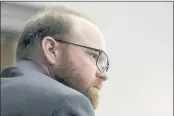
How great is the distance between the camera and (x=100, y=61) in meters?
0.73

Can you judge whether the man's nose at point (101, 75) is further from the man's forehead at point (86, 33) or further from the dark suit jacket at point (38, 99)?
the dark suit jacket at point (38, 99)

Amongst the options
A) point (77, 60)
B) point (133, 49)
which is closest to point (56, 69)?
point (77, 60)

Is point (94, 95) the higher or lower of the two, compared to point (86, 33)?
lower

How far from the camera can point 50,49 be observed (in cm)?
68

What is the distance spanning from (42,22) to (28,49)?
65mm

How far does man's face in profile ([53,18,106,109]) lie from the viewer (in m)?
0.66

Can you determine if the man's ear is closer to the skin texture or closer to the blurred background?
the skin texture

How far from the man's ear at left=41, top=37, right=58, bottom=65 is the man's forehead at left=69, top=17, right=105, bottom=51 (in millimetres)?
47

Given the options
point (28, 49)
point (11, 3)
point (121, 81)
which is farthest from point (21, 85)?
point (121, 81)

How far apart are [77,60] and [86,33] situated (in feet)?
0.23

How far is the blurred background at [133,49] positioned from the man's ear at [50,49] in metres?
0.40

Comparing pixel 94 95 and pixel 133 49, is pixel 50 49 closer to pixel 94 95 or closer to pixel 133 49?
pixel 94 95

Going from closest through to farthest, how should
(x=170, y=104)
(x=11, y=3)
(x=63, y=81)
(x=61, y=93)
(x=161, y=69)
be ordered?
(x=61, y=93), (x=63, y=81), (x=11, y=3), (x=170, y=104), (x=161, y=69)

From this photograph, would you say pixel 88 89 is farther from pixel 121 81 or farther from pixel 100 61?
pixel 121 81
